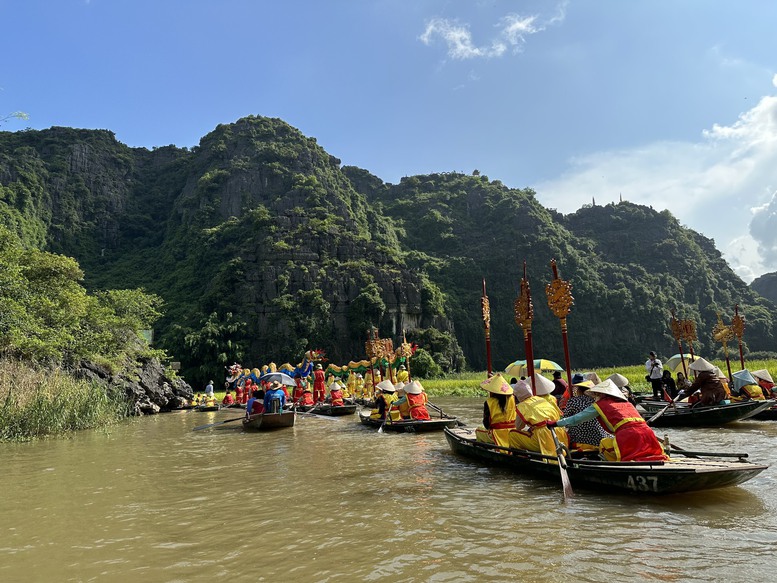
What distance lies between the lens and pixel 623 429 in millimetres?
6500

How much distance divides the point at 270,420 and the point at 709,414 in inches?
491

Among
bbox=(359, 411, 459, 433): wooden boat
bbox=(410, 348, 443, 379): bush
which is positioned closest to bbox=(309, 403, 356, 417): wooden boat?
bbox=(359, 411, 459, 433): wooden boat

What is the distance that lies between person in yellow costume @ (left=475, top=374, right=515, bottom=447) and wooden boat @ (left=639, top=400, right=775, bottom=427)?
6.50m

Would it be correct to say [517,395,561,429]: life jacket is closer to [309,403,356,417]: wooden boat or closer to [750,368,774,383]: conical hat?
[750,368,774,383]: conical hat

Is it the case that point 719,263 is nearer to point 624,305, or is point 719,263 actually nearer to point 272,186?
point 624,305

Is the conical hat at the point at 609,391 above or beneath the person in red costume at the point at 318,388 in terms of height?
above

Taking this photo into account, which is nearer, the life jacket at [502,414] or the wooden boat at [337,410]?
the life jacket at [502,414]

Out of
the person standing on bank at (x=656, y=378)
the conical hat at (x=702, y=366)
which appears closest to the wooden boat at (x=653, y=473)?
the conical hat at (x=702, y=366)

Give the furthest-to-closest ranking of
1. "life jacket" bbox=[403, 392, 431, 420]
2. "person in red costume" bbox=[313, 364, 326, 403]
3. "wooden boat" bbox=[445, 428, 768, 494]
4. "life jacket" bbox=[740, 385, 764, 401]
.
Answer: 1. "person in red costume" bbox=[313, 364, 326, 403]
2. "life jacket" bbox=[403, 392, 431, 420]
3. "life jacket" bbox=[740, 385, 764, 401]
4. "wooden boat" bbox=[445, 428, 768, 494]

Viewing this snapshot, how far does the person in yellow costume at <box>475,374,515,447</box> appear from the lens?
27.5ft

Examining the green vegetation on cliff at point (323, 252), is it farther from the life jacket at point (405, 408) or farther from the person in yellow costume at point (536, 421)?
the person in yellow costume at point (536, 421)

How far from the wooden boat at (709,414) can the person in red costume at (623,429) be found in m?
7.02

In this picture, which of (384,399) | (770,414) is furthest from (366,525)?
(770,414)

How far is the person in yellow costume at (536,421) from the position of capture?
755 cm
